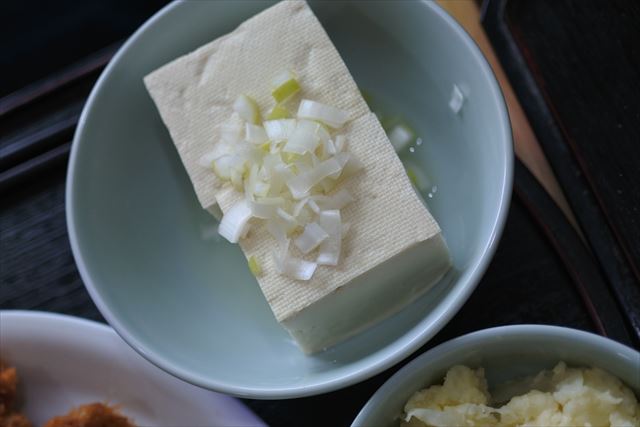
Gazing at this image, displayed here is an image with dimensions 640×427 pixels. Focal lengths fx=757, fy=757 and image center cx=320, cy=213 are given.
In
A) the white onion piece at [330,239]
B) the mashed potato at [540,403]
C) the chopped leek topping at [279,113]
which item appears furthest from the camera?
the chopped leek topping at [279,113]

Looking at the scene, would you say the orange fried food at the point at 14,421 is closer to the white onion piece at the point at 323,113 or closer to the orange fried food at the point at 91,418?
the orange fried food at the point at 91,418

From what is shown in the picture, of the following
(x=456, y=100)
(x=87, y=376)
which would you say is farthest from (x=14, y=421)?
(x=456, y=100)

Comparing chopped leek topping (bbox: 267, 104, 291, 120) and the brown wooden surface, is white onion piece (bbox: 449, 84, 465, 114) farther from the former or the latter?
chopped leek topping (bbox: 267, 104, 291, 120)

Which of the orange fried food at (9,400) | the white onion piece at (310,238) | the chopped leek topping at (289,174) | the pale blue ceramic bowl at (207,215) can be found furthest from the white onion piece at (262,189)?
the orange fried food at (9,400)

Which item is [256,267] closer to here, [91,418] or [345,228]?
[345,228]

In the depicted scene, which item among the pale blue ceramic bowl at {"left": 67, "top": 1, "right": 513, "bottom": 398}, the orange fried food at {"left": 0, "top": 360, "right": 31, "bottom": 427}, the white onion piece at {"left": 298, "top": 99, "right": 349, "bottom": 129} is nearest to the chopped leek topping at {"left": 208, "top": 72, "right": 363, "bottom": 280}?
the white onion piece at {"left": 298, "top": 99, "right": 349, "bottom": 129}

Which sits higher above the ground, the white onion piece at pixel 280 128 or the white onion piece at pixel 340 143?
the white onion piece at pixel 280 128

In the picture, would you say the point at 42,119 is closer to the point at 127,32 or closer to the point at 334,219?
the point at 127,32
